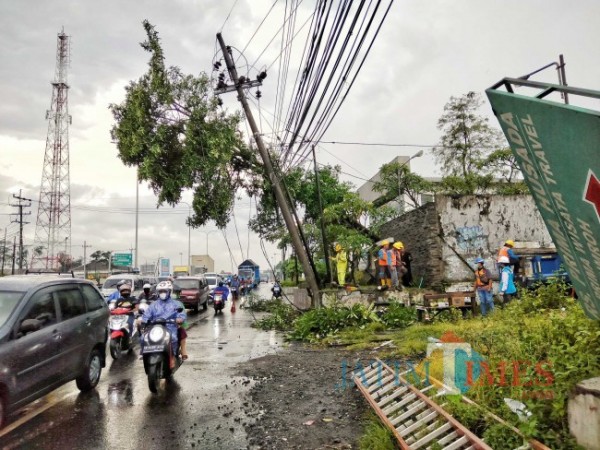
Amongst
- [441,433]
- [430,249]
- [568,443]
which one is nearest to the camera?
[568,443]

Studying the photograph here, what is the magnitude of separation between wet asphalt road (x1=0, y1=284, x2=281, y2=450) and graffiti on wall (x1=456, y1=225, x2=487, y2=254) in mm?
10413

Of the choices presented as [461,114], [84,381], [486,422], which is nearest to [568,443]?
[486,422]

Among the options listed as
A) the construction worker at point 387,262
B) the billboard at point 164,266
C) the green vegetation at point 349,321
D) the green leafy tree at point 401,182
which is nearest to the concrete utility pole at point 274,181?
the green vegetation at point 349,321

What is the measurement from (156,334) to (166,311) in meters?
0.55

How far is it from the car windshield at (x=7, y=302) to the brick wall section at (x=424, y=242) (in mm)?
13473

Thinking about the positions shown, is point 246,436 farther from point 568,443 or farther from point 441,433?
point 568,443

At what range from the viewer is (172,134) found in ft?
62.6

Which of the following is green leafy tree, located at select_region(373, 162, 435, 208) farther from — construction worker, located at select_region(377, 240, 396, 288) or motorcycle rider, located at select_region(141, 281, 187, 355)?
motorcycle rider, located at select_region(141, 281, 187, 355)

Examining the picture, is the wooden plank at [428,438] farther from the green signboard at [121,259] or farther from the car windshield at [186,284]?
the green signboard at [121,259]

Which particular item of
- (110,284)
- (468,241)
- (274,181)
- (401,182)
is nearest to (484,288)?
(468,241)

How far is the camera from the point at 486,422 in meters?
4.29

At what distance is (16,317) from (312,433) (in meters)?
3.66

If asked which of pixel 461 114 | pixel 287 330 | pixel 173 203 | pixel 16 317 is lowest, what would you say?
pixel 287 330

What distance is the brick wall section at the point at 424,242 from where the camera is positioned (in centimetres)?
1623
